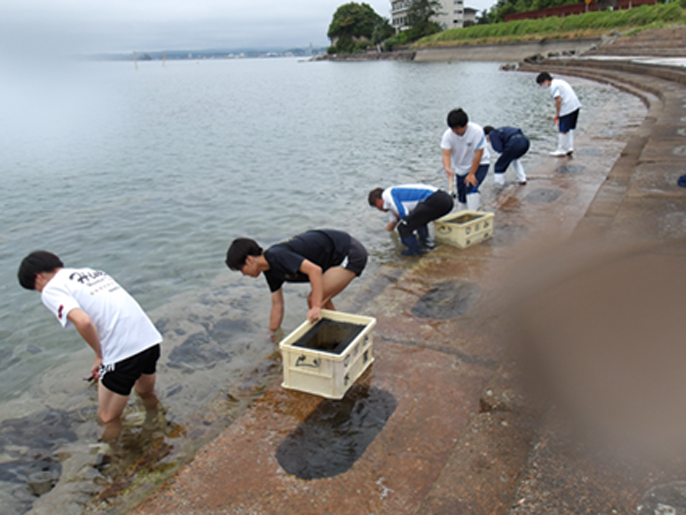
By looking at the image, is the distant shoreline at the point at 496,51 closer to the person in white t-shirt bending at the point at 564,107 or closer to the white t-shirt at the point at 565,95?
the person in white t-shirt bending at the point at 564,107

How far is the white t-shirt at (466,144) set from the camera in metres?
6.82

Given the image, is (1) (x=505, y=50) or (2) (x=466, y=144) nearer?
(2) (x=466, y=144)

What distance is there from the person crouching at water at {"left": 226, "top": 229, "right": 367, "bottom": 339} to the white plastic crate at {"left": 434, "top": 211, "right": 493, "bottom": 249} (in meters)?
1.99

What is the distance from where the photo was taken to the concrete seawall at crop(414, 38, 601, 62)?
48.5 meters

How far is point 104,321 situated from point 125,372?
40 cm

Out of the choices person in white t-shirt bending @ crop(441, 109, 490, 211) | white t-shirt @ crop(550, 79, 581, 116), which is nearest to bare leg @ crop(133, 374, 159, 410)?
person in white t-shirt bending @ crop(441, 109, 490, 211)

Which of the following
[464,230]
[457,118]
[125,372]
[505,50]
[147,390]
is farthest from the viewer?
[505,50]

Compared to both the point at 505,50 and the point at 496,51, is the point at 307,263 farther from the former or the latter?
the point at 496,51

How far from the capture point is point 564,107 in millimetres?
10172

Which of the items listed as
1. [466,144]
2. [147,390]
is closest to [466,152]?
[466,144]

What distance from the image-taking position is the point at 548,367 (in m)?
3.29

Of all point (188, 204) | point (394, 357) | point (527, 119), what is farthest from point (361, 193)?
point (527, 119)

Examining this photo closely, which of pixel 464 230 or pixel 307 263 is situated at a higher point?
pixel 307 263

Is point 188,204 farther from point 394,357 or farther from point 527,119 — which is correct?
point 527,119
